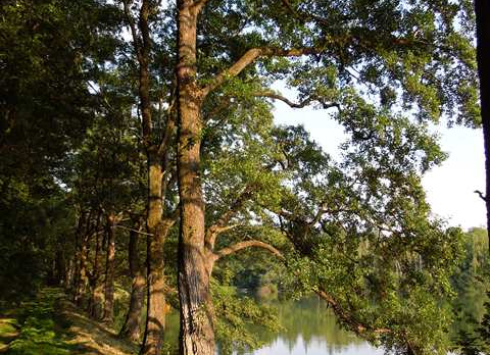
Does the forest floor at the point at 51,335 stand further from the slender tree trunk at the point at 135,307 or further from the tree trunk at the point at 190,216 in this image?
the tree trunk at the point at 190,216

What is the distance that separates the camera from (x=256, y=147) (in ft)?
34.2

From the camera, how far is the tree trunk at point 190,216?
22.1 feet

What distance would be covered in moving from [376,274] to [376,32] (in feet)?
20.4

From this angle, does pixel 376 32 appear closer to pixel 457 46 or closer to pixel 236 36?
pixel 457 46

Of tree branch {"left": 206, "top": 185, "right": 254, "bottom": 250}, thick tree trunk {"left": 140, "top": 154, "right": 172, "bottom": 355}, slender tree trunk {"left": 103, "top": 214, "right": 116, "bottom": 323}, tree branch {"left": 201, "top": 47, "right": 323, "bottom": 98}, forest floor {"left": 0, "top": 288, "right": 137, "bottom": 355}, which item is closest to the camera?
tree branch {"left": 201, "top": 47, "right": 323, "bottom": 98}

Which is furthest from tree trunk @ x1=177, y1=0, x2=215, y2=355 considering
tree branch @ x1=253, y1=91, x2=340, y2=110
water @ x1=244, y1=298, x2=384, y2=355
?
water @ x1=244, y1=298, x2=384, y2=355

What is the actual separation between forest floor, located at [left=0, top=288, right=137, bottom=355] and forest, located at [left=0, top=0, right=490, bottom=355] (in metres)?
0.08

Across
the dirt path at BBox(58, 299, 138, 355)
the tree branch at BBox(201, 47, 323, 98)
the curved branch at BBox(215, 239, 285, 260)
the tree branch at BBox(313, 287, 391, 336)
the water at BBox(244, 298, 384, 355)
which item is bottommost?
the water at BBox(244, 298, 384, 355)

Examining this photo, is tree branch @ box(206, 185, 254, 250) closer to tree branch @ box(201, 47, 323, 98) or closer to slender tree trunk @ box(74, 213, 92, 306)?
tree branch @ box(201, 47, 323, 98)

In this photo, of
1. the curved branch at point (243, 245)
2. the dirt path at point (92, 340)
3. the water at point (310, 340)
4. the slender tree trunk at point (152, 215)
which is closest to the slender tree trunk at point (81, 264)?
the dirt path at point (92, 340)

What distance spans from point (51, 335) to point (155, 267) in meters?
3.02

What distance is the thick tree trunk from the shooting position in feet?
38.0

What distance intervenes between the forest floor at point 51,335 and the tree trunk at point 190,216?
4.52 metres

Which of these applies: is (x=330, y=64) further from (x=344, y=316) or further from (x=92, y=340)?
(x=92, y=340)
